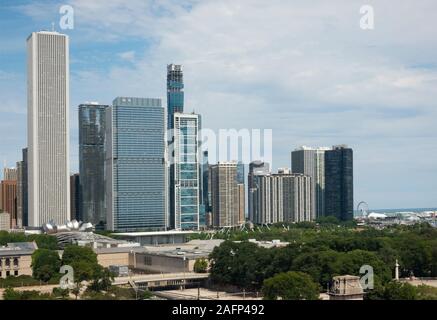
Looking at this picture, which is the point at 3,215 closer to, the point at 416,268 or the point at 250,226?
the point at 250,226

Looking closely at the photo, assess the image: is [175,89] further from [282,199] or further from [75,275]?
[75,275]

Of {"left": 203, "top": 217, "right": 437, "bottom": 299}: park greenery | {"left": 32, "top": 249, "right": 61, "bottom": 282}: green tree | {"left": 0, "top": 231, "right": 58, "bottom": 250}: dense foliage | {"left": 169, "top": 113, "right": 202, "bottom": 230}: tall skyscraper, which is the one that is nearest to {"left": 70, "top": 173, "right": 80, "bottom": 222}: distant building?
{"left": 169, "top": 113, "right": 202, "bottom": 230}: tall skyscraper

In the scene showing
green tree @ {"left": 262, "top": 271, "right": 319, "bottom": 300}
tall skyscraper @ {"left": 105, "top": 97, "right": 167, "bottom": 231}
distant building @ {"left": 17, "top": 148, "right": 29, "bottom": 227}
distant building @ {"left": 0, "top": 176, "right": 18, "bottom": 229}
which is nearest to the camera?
green tree @ {"left": 262, "top": 271, "right": 319, "bottom": 300}

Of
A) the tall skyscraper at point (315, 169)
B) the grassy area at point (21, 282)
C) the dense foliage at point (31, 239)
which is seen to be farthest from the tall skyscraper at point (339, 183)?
the grassy area at point (21, 282)

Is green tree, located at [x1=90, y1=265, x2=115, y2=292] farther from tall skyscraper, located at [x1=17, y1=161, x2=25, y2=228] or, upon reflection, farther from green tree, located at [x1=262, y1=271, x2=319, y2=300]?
tall skyscraper, located at [x1=17, y1=161, x2=25, y2=228]

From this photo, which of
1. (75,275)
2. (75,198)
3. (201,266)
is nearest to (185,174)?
(75,198)

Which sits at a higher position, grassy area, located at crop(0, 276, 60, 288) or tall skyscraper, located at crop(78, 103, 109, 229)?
tall skyscraper, located at crop(78, 103, 109, 229)
